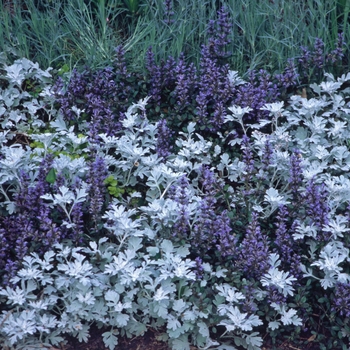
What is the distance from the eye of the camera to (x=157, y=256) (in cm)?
368

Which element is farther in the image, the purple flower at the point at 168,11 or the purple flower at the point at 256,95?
the purple flower at the point at 168,11

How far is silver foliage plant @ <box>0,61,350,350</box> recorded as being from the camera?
343 centimetres

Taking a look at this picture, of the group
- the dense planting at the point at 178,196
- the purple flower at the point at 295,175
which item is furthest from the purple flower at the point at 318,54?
the purple flower at the point at 295,175

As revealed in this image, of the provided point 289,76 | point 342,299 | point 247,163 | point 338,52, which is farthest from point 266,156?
point 338,52

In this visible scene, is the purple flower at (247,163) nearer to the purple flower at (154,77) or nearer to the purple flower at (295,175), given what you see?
the purple flower at (295,175)

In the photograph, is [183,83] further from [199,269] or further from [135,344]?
[135,344]

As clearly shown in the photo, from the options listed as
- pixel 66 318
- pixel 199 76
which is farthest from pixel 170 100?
pixel 66 318

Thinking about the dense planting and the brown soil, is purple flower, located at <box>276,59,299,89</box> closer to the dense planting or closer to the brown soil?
the dense planting

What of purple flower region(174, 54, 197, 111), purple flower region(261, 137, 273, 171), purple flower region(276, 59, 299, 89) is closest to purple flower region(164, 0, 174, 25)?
purple flower region(174, 54, 197, 111)

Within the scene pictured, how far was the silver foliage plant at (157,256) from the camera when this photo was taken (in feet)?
11.2

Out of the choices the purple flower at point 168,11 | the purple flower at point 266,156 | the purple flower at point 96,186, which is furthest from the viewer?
the purple flower at point 168,11

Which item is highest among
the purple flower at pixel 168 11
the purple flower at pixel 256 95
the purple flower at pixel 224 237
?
the purple flower at pixel 168 11

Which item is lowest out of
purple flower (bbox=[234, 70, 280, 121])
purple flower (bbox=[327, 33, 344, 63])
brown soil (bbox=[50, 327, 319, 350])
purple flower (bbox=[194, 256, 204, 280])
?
brown soil (bbox=[50, 327, 319, 350])

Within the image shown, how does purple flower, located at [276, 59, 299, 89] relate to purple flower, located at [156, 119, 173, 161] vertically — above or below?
above
